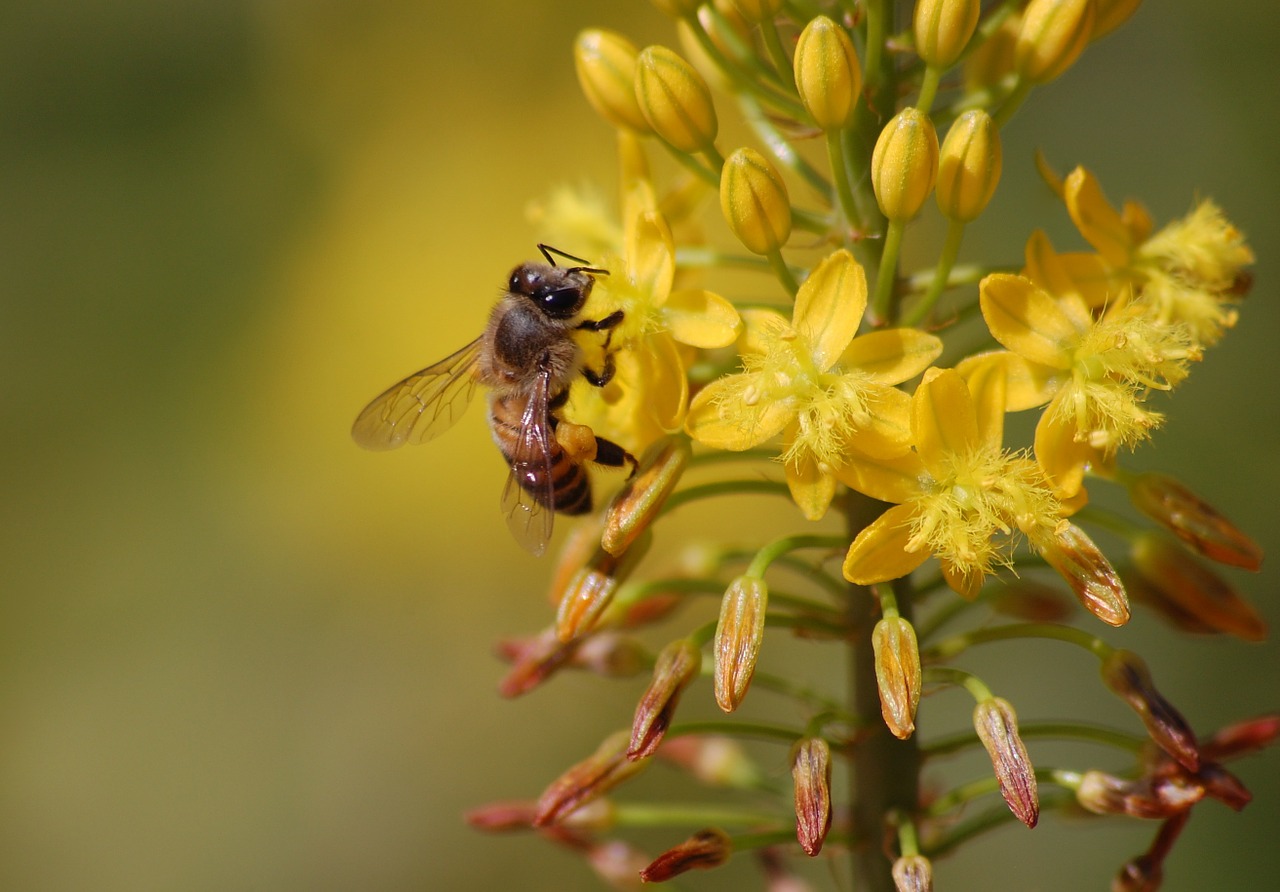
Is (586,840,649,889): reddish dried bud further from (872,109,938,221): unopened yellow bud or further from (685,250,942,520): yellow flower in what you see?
(872,109,938,221): unopened yellow bud

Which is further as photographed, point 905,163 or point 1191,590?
point 1191,590

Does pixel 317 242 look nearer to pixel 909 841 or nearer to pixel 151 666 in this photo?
pixel 151 666

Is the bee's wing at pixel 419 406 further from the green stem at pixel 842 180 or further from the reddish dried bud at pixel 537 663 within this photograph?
the green stem at pixel 842 180

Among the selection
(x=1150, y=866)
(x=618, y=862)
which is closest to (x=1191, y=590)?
(x=1150, y=866)

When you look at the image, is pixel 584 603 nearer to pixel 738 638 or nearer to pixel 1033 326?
pixel 738 638

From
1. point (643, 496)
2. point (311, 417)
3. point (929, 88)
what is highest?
point (929, 88)

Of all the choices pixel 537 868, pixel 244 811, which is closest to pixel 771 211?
pixel 537 868

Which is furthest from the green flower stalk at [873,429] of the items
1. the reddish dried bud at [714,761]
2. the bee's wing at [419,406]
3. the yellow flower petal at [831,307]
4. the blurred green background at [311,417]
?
the blurred green background at [311,417]
